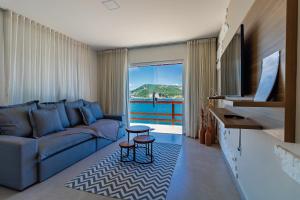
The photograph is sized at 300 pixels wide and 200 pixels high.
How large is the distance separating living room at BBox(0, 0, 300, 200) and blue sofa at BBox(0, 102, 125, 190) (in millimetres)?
15

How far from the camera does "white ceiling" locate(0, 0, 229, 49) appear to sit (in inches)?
96.9

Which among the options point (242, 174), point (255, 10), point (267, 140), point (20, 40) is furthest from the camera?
point (20, 40)

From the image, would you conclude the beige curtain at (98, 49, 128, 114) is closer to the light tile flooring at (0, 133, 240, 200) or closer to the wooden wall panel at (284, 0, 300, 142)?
the light tile flooring at (0, 133, 240, 200)

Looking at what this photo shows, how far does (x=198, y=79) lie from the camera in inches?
167

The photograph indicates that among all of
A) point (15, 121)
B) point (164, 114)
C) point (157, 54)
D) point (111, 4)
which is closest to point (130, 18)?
point (111, 4)

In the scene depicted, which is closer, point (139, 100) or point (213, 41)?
point (213, 41)

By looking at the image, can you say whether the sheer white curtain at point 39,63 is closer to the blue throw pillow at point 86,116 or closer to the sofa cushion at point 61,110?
the sofa cushion at point 61,110

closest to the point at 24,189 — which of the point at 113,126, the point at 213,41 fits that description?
the point at 113,126

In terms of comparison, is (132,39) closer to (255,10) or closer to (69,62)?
(69,62)

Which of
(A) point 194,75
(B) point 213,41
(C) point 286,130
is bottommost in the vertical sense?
(C) point 286,130

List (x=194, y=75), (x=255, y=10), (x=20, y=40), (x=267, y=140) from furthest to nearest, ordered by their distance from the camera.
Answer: (x=194, y=75) < (x=20, y=40) < (x=255, y=10) < (x=267, y=140)

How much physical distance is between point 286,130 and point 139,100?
5.71 meters

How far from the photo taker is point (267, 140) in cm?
115

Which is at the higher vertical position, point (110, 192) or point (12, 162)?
point (12, 162)
